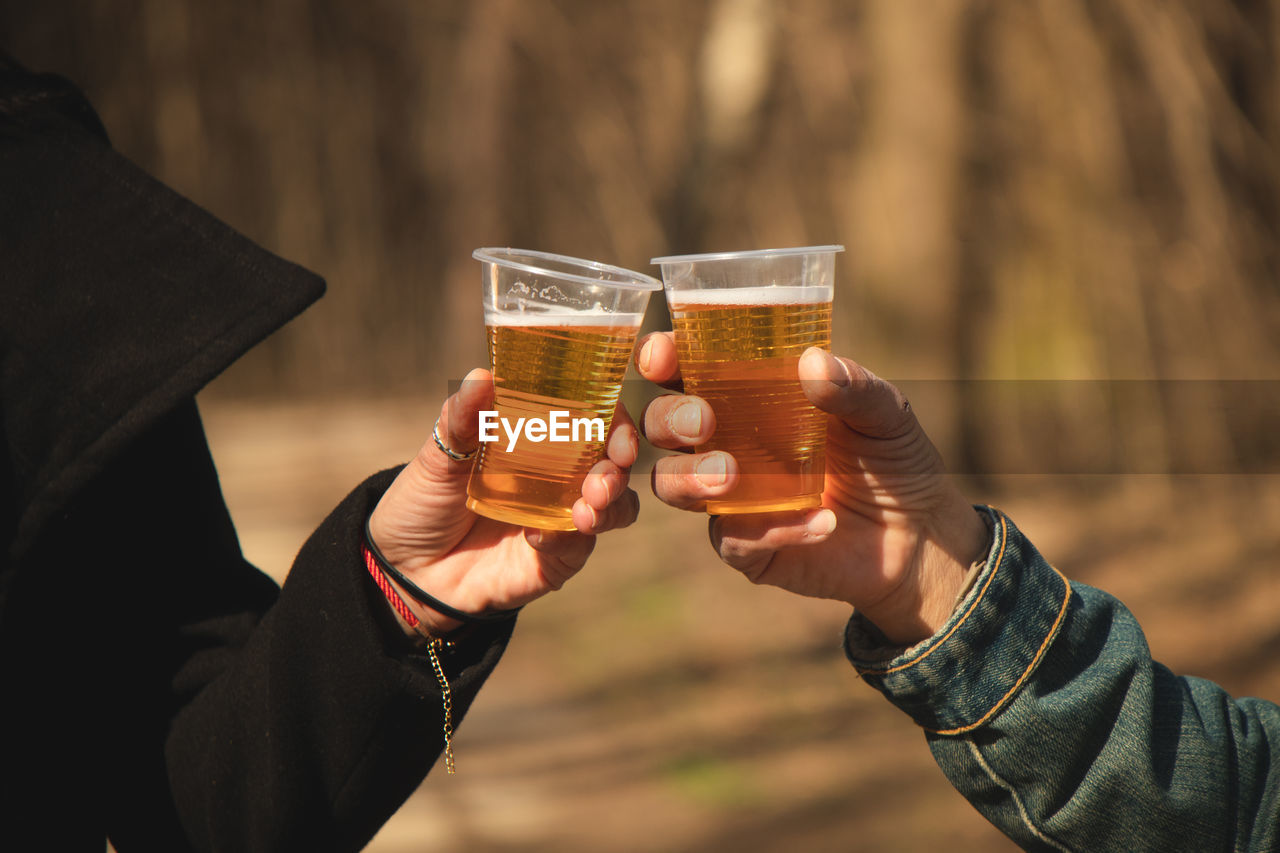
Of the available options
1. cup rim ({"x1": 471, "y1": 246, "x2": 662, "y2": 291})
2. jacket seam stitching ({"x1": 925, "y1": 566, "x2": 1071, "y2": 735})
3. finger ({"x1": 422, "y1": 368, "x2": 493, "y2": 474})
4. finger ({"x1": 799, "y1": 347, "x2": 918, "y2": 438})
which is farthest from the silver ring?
jacket seam stitching ({"x1": 925, "y1": 566, "x2": 1071, "y2": 735})

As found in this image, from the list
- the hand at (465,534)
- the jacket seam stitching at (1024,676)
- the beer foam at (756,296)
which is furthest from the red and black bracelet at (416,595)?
the jacket seam stitching at (1024,676)

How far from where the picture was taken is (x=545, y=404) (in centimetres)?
129

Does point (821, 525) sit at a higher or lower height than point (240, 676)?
higher

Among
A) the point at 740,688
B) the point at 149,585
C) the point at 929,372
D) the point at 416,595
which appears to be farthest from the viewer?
the point at 929,372

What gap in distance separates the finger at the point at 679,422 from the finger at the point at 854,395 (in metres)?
0.13

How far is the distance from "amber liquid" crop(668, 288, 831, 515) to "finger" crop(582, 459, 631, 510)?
0.12 m

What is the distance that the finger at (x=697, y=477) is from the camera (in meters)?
1.28

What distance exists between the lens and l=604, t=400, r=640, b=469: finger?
52.3 inches

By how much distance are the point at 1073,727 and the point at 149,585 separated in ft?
4.42

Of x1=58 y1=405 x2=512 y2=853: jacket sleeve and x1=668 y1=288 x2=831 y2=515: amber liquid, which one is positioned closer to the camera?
x1=668 y1=288 x2=831 y2=515: amber liquid

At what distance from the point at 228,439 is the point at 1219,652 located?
7.78m

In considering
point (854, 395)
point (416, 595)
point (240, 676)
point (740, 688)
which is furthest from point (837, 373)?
point (740, 688)

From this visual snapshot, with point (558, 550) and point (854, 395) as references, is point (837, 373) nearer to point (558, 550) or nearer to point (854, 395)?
point (854, 395)

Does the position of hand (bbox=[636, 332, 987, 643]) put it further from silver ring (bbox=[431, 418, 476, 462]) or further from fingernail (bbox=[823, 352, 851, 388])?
silver ring (bbox=[431, 418, 476, 462])
